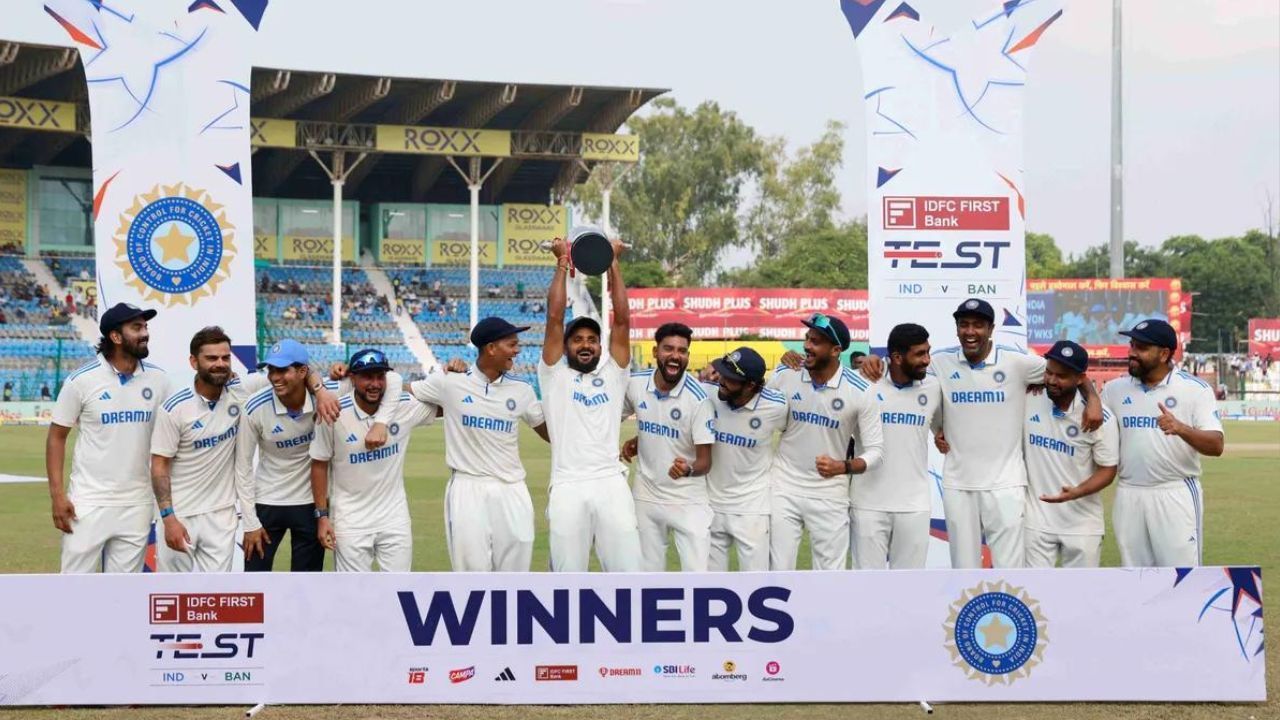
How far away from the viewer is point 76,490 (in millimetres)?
8336

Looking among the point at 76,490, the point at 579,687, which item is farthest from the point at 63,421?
the point at 579,687

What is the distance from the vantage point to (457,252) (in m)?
58.0

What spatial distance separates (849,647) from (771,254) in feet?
247

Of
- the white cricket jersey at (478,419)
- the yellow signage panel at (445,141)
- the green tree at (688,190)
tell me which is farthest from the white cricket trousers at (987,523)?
the green tree at (688,190)

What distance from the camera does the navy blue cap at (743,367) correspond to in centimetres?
829

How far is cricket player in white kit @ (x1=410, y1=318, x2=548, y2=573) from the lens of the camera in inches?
327

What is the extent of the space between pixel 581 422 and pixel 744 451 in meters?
1.07

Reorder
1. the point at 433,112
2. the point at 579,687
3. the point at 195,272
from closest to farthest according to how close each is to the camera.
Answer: the point at 579,687, the point at 195,272, the point at 433,112

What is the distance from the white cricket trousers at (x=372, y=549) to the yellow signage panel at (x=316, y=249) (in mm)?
49202

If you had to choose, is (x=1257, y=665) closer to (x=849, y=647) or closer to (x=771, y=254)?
(x=849, y=647)

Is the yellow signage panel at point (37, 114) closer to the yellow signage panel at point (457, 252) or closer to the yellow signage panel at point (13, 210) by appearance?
the yellow signage panel at point (13, 210)

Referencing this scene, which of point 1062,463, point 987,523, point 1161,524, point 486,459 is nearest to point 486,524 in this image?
point 486,459

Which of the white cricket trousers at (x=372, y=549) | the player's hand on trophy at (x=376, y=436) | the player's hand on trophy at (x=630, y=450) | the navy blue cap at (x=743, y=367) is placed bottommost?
the white cricket trousers at (x=372, y=549)

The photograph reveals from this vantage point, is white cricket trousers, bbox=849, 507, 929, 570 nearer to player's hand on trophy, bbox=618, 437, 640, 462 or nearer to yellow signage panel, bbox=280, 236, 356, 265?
player's hand on trophy, bbox=618, 437, 640, 462
